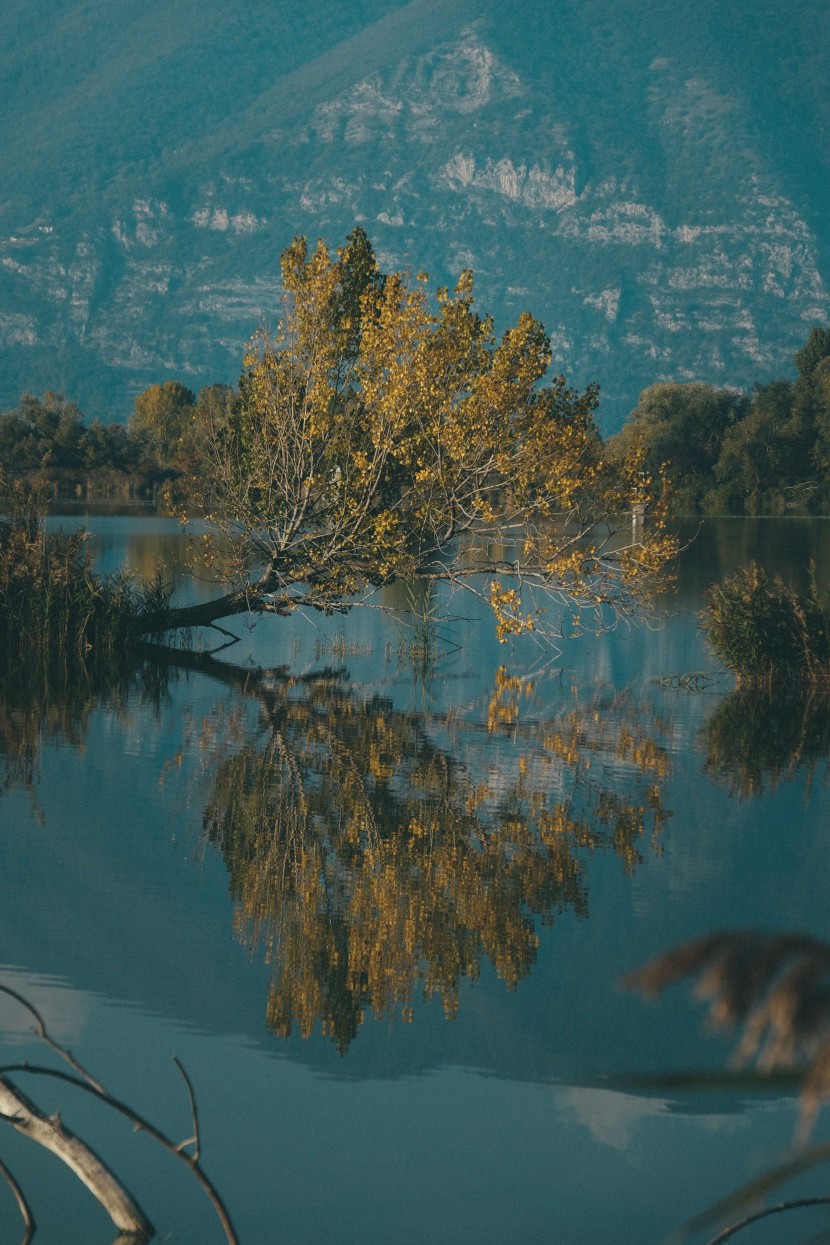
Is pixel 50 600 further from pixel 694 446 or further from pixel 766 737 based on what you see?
pixel 694 446

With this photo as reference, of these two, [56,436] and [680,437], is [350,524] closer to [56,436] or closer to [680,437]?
[56,436]

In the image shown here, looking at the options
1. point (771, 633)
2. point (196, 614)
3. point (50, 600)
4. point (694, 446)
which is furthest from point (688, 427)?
point (50, 600)

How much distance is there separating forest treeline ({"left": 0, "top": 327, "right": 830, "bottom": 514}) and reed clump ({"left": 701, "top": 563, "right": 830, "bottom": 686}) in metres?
65.2

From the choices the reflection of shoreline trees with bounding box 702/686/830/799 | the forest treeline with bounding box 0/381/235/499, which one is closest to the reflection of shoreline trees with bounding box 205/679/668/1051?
the reflection of shoreline trees with bounding box 702/686/830/799

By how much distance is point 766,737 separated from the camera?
17.5m

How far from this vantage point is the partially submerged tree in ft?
69.7

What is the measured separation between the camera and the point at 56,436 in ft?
300

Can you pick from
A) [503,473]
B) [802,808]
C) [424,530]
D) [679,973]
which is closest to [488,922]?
[802,808]

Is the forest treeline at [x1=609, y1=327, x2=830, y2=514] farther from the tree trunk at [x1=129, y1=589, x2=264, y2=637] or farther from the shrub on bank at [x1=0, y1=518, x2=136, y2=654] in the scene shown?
the shrub on bank at [x1=0, y1=518, x2=136, y2=654]

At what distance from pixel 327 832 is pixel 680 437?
91.6 m

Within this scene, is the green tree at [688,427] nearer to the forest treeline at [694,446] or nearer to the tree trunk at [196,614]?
the forest treeline at [694,446]

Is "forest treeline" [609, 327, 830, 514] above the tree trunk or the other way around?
above

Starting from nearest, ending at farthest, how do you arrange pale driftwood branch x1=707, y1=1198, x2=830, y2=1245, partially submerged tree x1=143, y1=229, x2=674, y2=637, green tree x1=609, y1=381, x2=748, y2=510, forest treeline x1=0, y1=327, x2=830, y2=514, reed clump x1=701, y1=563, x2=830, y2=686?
pale driftwood branch x1=707, y1=1198, x2=830, y2=1245 < partially submerged tree x1=143, y1=229, x2=674, y2=637 < reed clump x1=701, y1=563, x2=830, y2=686 < forest treeline x1=0, y1=327, x2=830, y2=514 < green tree x1=609, y1=381, x2=748, y2=510

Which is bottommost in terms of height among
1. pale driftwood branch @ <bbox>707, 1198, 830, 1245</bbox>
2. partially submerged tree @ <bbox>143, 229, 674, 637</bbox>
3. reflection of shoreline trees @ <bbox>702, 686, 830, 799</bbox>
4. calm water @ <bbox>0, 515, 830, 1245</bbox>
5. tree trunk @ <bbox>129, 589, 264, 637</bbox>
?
calm water @ <bbox>0, 515, 830, 1245</bbox>
